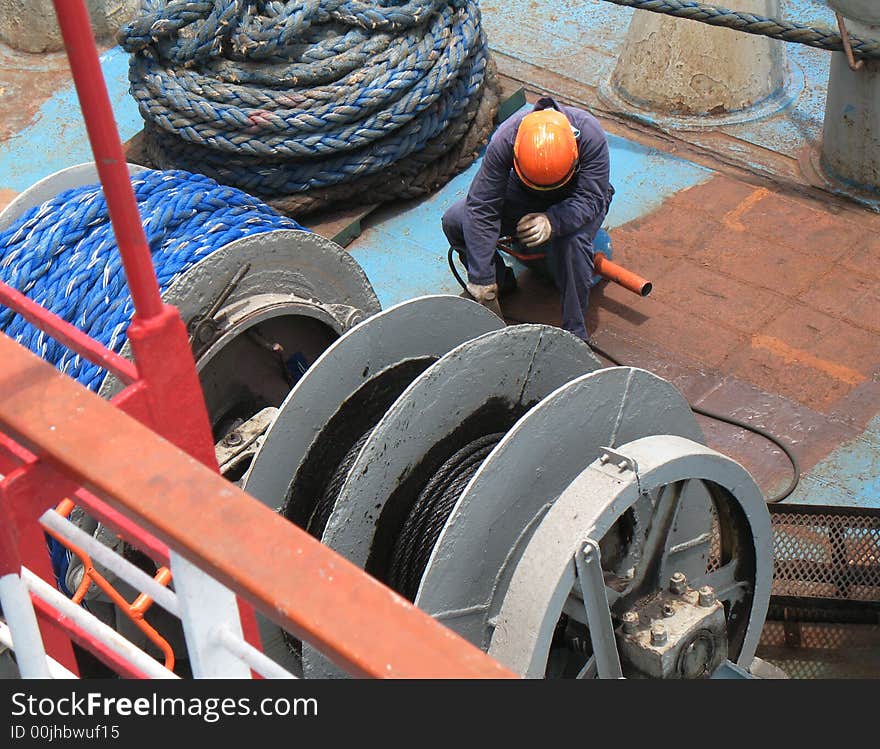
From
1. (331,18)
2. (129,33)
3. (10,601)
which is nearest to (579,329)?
(331,18)

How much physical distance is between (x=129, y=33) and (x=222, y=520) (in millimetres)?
4441

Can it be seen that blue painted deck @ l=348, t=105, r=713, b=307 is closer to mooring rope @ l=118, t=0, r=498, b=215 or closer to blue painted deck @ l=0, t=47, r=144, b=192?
mooring rope @ l=118, t=0, r=498, b=215

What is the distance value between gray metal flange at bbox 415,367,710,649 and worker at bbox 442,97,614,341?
1.84 m

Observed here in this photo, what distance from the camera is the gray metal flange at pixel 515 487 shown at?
9.71ft

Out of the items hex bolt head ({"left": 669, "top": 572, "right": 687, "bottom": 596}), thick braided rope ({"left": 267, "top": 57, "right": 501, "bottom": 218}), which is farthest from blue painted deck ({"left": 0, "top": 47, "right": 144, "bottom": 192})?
hex bolt head ({"left": 669, "top": 572, "right": 687, "bottom": 596})

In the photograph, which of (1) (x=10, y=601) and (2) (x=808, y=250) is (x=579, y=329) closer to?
(2) (x=808, y=250)

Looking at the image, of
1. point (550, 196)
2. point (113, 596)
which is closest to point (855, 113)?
point (550, 196)

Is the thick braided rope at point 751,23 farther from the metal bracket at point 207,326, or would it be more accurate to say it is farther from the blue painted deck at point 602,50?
the metal bracket at point 207,326

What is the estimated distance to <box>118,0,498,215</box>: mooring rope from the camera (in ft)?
18.2

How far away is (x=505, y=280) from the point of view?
5465 millimetres

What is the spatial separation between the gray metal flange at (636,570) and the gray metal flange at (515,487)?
11 cm

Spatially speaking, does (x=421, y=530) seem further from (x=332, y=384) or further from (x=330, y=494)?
(x=332, y=384)

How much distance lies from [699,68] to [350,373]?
3652 mm

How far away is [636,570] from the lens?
10.9ft
